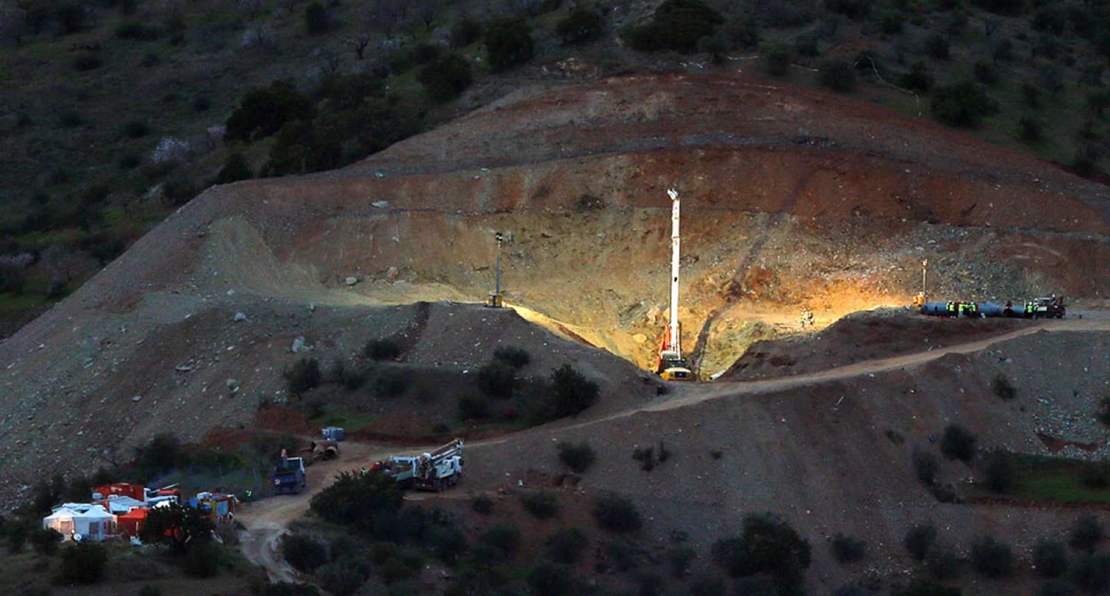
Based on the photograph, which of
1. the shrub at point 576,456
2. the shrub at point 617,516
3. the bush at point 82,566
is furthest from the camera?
the shrub at point 576,456

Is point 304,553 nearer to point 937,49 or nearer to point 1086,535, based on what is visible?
point 1086,535

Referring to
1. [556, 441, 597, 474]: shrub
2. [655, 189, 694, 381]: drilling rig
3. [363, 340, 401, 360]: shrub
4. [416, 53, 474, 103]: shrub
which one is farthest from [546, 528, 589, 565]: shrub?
[416, 53, 474, 103]: shrub

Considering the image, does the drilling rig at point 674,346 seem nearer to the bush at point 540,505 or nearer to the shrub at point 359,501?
the bush at point 540,505

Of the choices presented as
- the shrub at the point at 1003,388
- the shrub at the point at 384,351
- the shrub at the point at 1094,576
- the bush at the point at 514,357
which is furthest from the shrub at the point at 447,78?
the shrub at the point at 1094,576

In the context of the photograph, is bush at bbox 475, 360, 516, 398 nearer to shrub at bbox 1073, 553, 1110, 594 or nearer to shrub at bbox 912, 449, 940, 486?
shrub at bbox 912, 449, 940, 486

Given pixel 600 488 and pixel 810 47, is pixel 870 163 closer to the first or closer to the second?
pixel 810 47

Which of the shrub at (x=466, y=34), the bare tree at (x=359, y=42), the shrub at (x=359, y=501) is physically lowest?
the bare tree at (x=359, y=42)

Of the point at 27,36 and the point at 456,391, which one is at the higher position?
the point at 456,391

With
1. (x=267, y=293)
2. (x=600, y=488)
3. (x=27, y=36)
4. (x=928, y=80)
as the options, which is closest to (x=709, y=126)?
(x=928, y=80)
